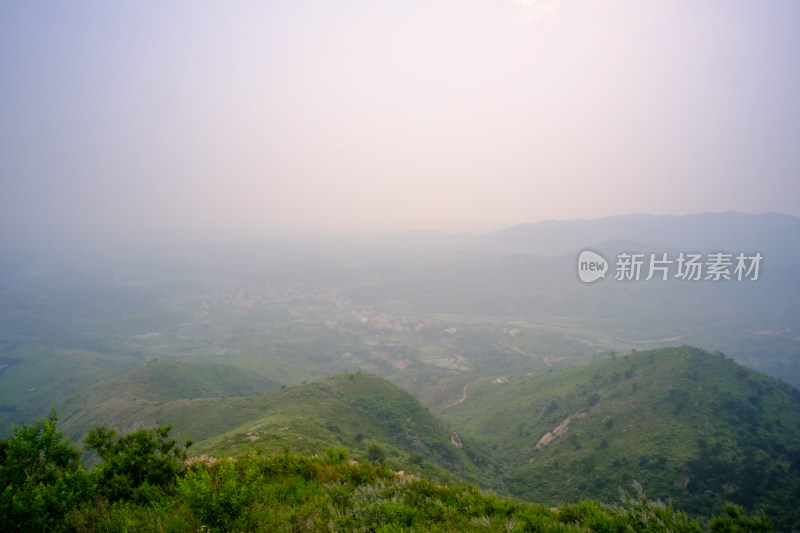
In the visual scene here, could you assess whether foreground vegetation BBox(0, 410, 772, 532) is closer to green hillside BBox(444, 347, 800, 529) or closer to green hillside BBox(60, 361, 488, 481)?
green hillside BBox(60, 361, 488, 481)

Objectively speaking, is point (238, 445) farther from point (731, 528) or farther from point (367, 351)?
point (367, 351)

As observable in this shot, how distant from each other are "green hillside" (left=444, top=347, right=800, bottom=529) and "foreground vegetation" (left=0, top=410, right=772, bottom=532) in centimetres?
2652

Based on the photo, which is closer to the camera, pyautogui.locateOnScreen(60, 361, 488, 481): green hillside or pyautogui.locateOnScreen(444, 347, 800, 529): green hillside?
pyautogui.locateOnScreen(60, 361, 488, 481): green hillside

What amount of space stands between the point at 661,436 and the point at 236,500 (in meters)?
50.5

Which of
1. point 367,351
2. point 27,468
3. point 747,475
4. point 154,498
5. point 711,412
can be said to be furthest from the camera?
point 367,351

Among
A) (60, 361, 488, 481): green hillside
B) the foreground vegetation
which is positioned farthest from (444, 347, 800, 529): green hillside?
the foreground vegetation

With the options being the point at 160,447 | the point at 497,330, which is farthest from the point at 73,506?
the point at 497,330

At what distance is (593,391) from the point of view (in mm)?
60594

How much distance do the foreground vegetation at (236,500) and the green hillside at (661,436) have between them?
26.5m

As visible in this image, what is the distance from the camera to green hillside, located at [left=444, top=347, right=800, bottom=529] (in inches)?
1240

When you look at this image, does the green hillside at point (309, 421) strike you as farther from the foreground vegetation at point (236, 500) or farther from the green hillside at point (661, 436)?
the foreground vegetation at point (236, 500)

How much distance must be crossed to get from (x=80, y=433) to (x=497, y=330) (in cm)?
16755

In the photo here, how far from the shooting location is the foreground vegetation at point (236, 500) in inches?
267

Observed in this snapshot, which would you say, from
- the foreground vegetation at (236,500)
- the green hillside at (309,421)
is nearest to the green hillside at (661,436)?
the green hillside at (309,421)
